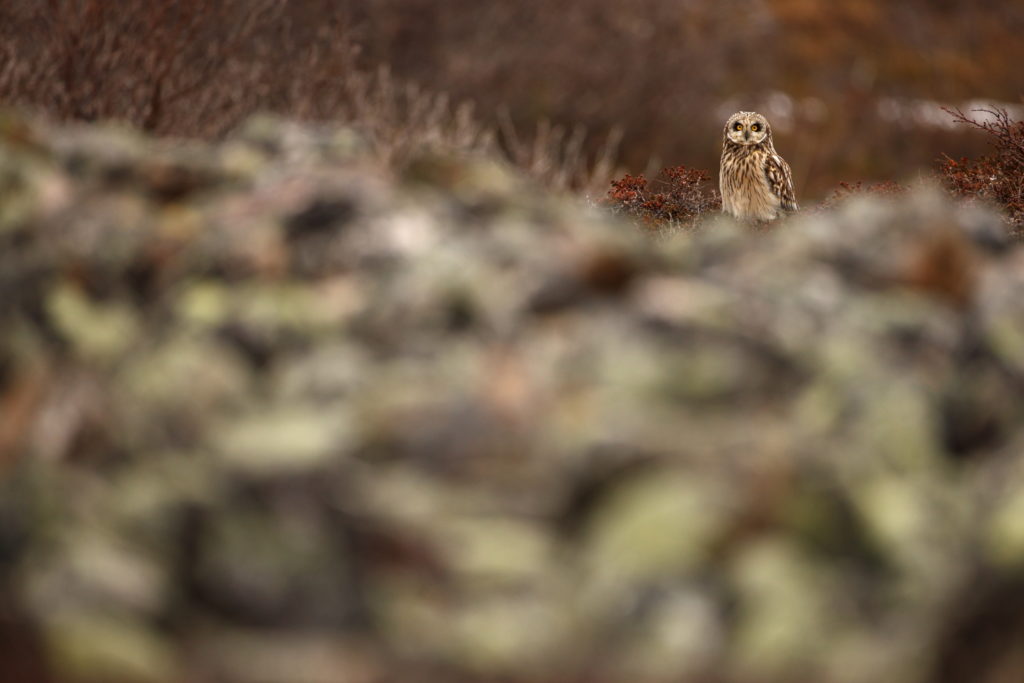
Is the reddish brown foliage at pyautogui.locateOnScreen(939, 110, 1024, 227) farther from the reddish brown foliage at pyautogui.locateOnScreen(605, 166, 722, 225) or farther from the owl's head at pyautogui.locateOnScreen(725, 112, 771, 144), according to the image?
the reddish brown foliage at pyautogui.locateOnScreen(605, 166, 722, 225)

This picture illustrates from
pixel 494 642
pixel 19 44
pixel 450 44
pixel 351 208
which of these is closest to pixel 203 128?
pixel 19 44

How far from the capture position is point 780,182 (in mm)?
6785

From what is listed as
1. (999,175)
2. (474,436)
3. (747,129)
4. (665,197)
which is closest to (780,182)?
(747,129)

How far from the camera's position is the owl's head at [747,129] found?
7.17 metres

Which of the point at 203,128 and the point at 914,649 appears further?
the point at 203,128

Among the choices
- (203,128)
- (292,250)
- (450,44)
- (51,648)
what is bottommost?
(51,648)

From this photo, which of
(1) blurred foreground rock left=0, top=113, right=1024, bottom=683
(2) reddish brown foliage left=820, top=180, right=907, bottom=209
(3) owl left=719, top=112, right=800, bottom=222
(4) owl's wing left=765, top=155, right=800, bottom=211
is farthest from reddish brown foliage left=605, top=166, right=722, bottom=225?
(1) blurred foreground rock left=0, top=113, right=1024, bottom=683

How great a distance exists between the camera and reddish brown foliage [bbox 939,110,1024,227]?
5926 mm

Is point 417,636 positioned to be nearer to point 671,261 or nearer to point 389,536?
point 389,536

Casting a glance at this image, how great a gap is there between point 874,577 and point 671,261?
113 cm

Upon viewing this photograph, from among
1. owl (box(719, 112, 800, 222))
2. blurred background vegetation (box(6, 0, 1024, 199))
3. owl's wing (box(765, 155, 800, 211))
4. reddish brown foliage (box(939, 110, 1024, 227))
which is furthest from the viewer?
blurred background vegetation (box(6, 0, 1024, 199))

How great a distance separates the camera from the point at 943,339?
3.08 m

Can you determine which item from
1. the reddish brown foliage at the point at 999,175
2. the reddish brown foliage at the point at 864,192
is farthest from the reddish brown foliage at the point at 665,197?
the reddish brown foliage at the point at 999,175

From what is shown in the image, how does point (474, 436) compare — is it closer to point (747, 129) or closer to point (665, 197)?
point (665, 197)
